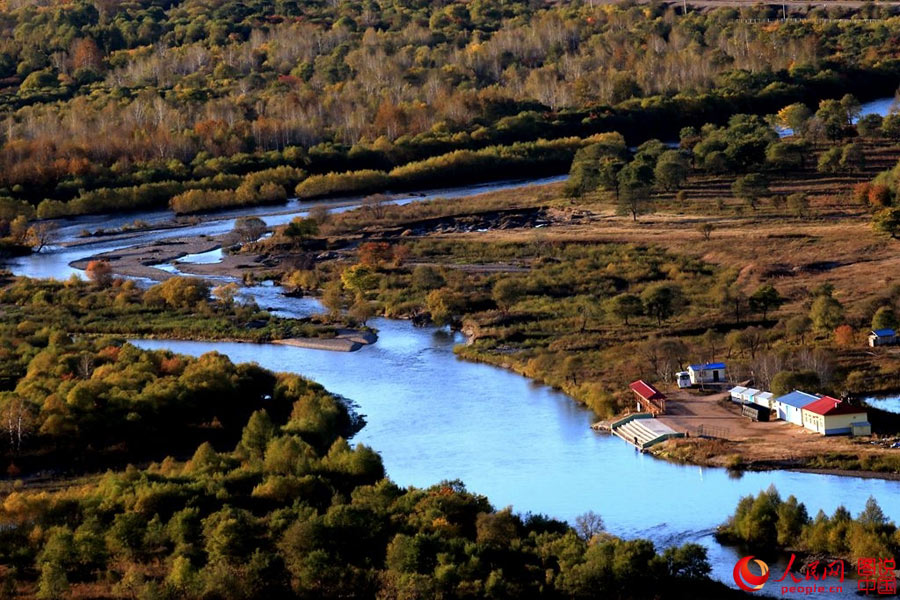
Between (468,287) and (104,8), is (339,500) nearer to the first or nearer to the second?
(468,287)

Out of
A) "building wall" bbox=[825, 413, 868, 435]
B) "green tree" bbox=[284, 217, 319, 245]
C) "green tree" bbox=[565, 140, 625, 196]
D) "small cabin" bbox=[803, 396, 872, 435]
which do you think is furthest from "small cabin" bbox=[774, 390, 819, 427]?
"green tree" bbox=[565, 140, 625, 196]

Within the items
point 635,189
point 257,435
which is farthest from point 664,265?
point 257,435

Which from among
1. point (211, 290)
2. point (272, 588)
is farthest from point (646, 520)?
point (211, 290)

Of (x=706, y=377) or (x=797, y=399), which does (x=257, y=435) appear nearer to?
(x=706, y=377)

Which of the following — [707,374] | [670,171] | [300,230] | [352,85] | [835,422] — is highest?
[352,85]

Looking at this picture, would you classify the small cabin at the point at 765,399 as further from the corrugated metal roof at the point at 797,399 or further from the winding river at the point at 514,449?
the winding river at the point at 514,449

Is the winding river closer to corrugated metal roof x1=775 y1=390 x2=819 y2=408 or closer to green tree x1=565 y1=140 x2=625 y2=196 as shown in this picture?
corrugated metal roof x1=775 y1=390 x2=819 y2=408
